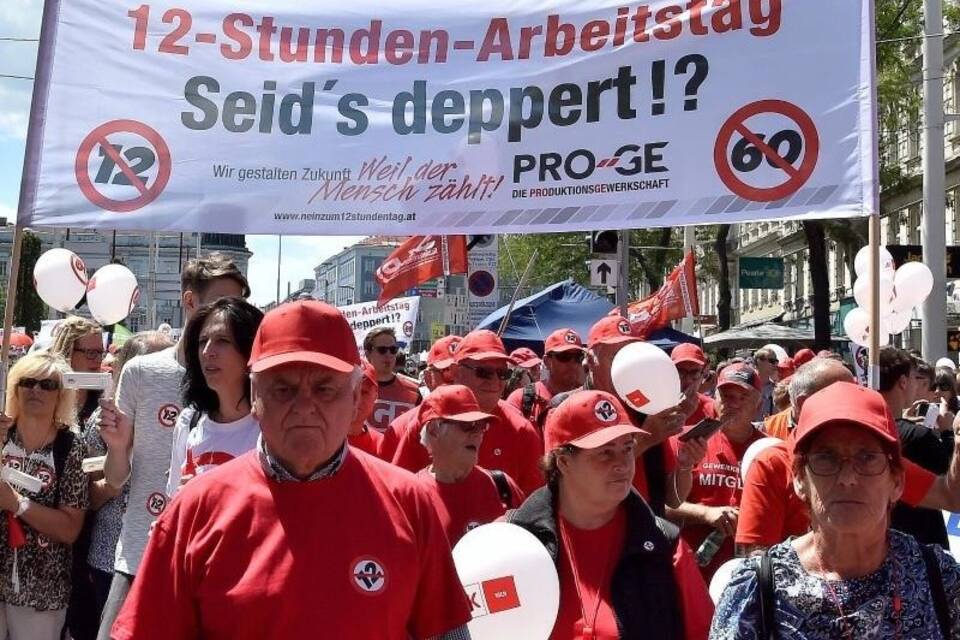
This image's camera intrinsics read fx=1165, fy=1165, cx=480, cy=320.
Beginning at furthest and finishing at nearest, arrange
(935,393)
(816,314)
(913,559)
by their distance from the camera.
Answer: (816,314)
(935,393)
(913,559)

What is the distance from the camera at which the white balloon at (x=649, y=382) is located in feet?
17.1

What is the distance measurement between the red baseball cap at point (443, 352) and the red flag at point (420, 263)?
6908 millimetres

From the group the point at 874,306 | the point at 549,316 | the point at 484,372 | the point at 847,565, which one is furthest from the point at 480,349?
the point at 549,316

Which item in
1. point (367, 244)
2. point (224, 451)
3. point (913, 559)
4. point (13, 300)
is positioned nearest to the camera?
point (913, 559)

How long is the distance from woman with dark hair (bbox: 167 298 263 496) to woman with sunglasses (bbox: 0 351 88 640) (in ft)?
4.41

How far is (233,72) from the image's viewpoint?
6.09 m

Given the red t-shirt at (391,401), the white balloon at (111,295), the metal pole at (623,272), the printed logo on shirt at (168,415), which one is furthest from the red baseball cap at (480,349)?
the metal pole at (623,272)

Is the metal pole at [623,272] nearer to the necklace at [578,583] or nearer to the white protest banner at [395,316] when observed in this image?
the white protest banner at [395,316]

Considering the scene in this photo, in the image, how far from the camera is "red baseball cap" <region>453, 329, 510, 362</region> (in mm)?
7086

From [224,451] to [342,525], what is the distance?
1689mm

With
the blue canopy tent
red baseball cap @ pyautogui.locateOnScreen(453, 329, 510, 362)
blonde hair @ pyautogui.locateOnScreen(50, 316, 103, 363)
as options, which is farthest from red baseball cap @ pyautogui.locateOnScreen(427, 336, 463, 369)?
the blue canopy tent

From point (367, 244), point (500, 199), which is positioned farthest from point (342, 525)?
point (367, 244)

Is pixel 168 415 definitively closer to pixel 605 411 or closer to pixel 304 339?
pixel 605 411

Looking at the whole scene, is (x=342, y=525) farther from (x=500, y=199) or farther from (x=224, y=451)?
(x=500, y=199)
